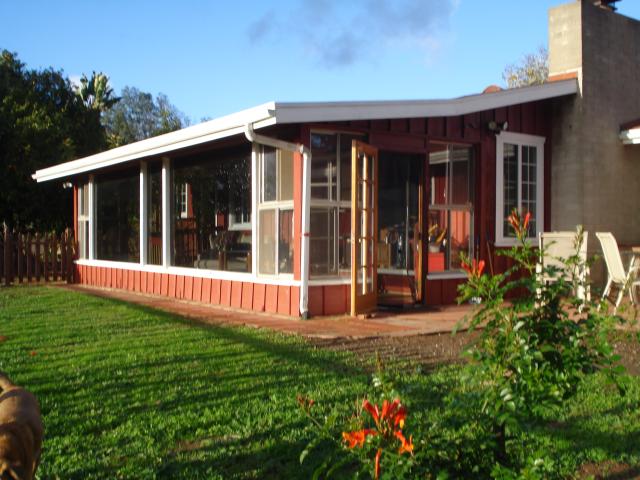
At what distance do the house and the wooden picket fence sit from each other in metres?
4.20

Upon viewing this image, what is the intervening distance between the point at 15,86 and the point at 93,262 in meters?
11.5

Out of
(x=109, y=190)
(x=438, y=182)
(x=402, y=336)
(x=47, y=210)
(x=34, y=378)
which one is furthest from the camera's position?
(x=47, y=210)

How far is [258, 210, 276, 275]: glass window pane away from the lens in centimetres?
928

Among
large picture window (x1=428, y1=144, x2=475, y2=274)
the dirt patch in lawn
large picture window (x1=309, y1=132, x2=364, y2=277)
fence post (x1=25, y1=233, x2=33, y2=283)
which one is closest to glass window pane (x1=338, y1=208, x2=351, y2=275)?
large picture window (x1=309, y1=132, x2=364, y2=277)

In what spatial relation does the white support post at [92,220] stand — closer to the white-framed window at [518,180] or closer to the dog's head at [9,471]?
the white-framed window at [518,180]

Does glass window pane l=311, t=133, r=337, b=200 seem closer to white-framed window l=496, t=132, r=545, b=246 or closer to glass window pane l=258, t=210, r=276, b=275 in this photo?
glass window pane l=258, t=210, r=276, b=275

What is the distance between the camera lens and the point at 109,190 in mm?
14664

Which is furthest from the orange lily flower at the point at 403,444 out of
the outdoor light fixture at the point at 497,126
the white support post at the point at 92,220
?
the white support post at the point at 92,220

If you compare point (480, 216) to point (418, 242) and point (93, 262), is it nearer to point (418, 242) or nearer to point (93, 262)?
point (418, 242)

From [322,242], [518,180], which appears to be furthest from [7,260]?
[518,180]

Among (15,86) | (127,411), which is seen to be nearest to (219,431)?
(127,411)

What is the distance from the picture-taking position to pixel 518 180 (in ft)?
35.6

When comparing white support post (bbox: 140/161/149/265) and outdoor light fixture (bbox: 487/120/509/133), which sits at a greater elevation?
outdoor light fixture (bbox: 487/120/509/133)

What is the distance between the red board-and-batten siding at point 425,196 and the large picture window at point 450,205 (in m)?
0.16
